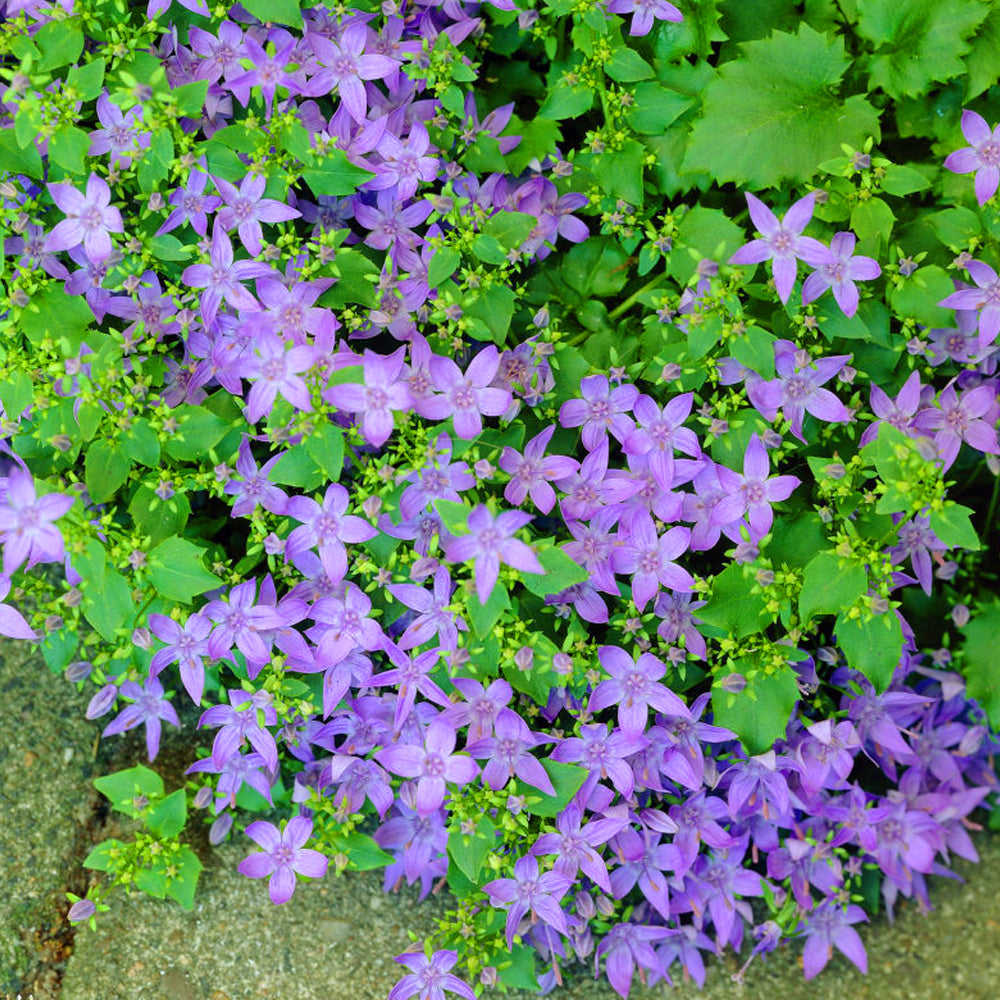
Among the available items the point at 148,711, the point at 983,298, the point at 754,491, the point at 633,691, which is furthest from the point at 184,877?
the point at 983,298

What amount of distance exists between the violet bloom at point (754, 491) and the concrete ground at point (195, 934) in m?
1.14

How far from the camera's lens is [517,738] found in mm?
1884

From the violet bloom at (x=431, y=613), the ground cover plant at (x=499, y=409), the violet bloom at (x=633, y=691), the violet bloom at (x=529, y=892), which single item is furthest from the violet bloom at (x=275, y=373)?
the violet bloom at (x=529, y=892)

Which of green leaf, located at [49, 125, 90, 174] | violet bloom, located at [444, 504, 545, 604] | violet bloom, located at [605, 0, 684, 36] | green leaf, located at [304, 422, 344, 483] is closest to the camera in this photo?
violet bloom, located at [444, 504, 545, 604]

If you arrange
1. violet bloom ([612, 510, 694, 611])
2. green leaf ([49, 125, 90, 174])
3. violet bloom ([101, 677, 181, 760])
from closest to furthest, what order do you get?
green leaf ([49, 125, 90, 174])
violet bloom ([612, 510, 694, 611])
violet bloom ([101, 677, 181, 760])

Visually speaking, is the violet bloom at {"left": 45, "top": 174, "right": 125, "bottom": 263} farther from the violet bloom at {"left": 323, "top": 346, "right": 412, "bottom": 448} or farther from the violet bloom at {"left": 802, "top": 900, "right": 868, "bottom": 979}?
the violet bloom at {"left": 802, "top": 900, "right": 868, "bottom": 979}

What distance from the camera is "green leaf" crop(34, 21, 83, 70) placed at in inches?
72.1

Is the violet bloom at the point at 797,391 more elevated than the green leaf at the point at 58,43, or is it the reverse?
the green leaf at the point at 58,43

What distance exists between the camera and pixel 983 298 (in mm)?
1971

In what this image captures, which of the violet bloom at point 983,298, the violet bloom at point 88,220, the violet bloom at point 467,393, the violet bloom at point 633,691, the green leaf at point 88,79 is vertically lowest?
the violet bloom at point 633,691

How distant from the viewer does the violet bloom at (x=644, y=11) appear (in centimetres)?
200

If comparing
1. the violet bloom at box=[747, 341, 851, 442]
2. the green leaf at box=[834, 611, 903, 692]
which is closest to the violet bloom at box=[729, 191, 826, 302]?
the violet bloom at box=[747, 341, 851, 442]

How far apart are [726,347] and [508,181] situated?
0.57 meters

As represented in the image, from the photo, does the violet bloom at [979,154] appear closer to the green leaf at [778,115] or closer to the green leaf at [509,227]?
the green leaf at [778,115]
